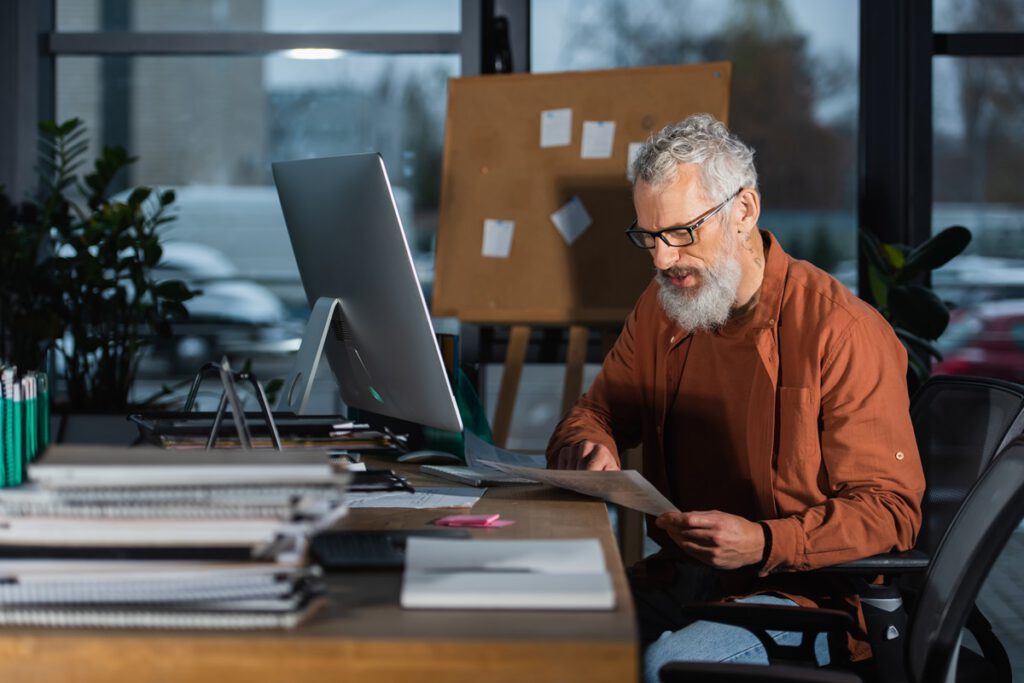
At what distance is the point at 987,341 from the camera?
144 inches

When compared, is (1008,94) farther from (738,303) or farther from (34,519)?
(34,519)

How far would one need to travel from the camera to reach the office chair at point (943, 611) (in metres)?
1.23

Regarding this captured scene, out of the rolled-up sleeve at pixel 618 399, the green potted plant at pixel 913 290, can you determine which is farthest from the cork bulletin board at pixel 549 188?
the rolled-up sleeve at pixel 618 399

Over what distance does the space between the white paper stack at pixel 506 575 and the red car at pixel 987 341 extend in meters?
2.77

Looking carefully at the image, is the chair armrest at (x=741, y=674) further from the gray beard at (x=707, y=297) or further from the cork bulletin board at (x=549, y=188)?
the cork bulletin board at (x=549, y=188)

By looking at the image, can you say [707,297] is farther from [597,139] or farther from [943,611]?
[597,139]

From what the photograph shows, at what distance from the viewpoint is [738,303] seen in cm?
197

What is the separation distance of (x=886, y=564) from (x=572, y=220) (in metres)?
1.83

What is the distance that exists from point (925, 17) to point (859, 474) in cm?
228

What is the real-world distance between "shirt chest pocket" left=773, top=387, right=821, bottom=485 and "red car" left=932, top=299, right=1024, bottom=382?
204 centimetres

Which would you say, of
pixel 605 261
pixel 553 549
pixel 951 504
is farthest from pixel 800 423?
pixel 605 261

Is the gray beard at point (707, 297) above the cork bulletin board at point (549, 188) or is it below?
below

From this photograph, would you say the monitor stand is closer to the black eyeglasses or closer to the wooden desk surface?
the black eyeglasses

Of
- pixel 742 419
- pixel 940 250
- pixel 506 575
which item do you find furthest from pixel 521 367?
pixel 506 575
